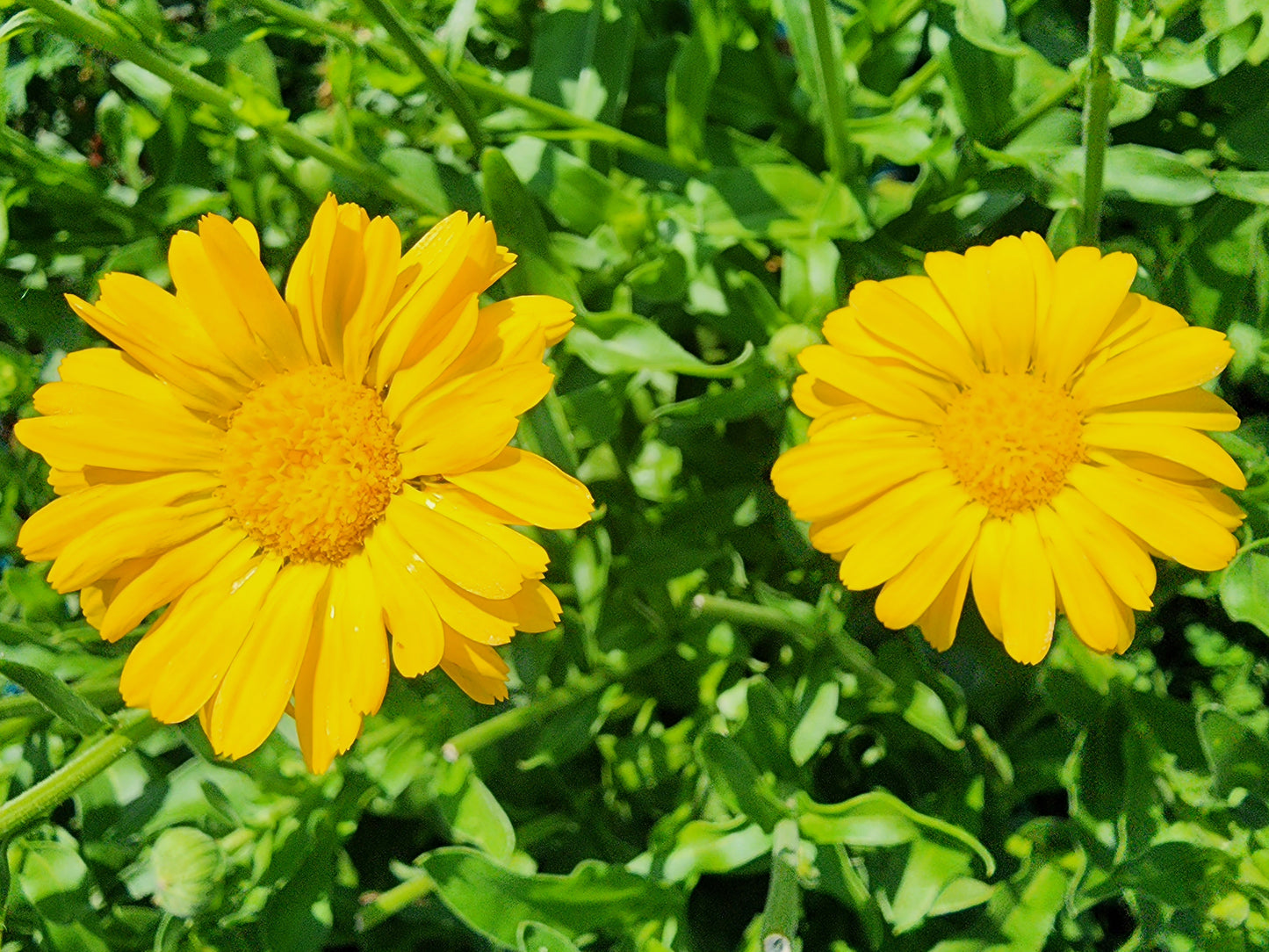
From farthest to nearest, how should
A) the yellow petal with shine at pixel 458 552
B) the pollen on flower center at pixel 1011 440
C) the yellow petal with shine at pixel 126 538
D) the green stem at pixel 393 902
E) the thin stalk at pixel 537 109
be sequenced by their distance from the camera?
1. the green stem at pixel 393 902
2. the thin stalk at pixel 537 109
3. the pollen on flower center at pixel 1011 440
4. the yellow petal with shine at pixel 126 538
5. the yellow petal with shine at pixel 458 552

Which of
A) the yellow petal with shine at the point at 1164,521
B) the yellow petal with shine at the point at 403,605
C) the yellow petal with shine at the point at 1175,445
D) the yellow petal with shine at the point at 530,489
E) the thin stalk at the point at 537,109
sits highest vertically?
the thin stalk at the point at 537,109

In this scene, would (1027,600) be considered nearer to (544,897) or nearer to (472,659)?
(472,659)

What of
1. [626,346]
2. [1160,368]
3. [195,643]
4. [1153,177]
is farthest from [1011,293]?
[195,643]

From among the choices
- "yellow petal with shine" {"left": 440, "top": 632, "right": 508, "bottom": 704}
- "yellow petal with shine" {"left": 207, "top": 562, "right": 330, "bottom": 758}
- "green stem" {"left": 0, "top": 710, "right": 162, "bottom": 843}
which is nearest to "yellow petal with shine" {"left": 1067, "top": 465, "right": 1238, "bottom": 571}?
Result: "yellow petal with shine" {"left": 440, "top": 632, "right": 508, "bottom": 704}

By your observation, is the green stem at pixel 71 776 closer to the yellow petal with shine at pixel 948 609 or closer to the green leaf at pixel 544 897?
the green leaf at pixel 544 897

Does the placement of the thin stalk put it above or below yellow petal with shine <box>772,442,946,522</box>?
above

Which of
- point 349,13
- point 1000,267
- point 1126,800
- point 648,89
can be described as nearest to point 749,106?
point 648,89

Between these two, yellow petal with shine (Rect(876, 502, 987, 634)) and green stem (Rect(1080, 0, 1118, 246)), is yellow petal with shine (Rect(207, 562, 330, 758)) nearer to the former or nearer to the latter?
yellow petal with shine (Rect(876, 502, 987, 634))

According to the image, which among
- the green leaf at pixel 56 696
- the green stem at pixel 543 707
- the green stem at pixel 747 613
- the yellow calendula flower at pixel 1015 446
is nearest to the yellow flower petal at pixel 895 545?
the yellow calendula flower at pixel 1015 446
